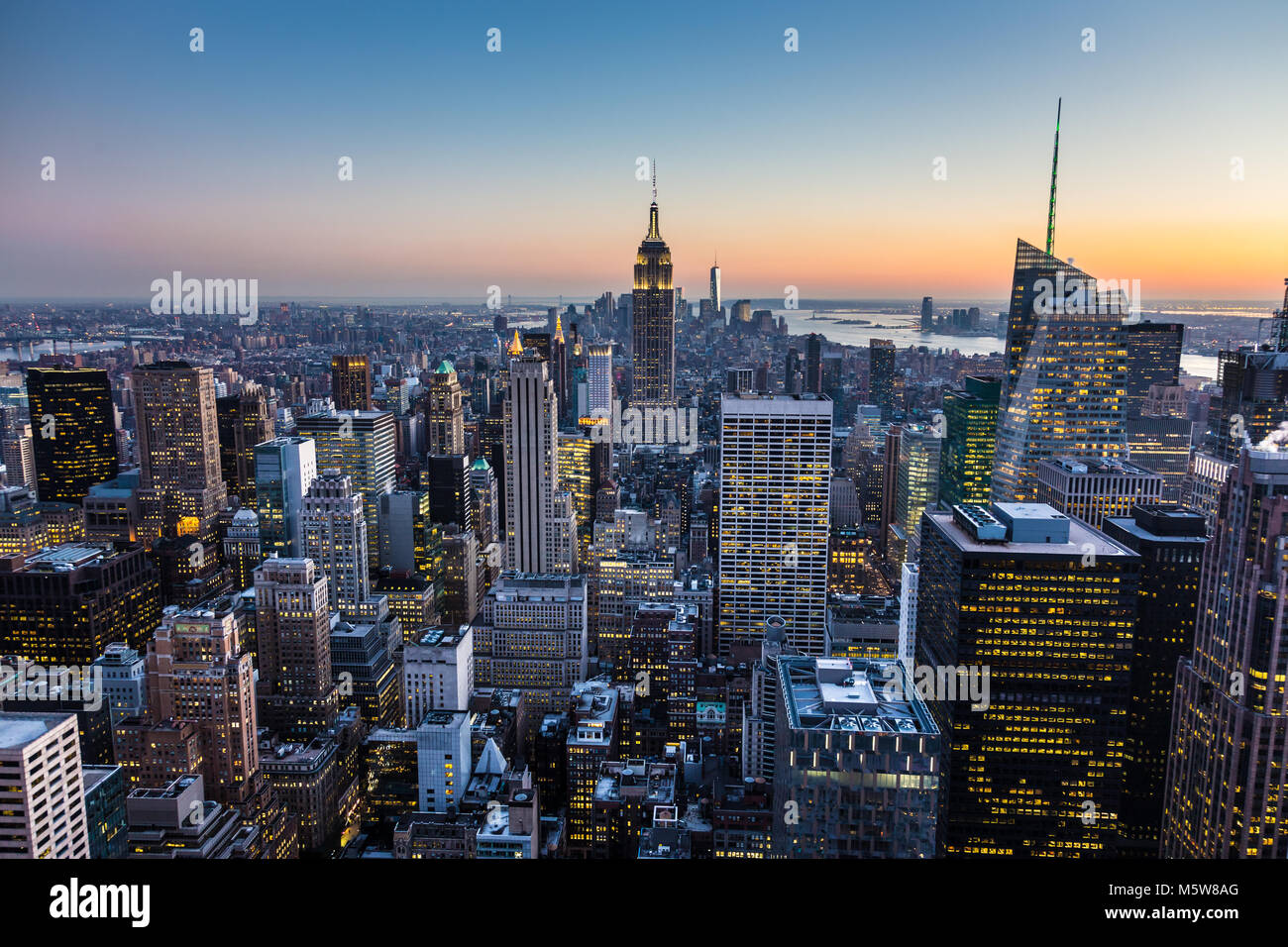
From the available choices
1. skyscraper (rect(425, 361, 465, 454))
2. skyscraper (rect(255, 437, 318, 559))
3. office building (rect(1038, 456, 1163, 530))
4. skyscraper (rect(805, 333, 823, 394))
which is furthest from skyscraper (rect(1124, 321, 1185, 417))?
skyscraper (rect(255, 437, 318, 559))

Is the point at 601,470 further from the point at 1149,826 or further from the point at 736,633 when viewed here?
the point at 1149,826

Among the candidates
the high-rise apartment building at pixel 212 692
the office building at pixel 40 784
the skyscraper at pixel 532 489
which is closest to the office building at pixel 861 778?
the office building at pixel 40 784

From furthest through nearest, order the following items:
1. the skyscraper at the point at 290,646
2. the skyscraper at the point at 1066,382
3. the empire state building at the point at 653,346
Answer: the empire state building at the point at 653,346 < the skyscraper at the point at 1066,382 < the skyscraper at the point at 290,646

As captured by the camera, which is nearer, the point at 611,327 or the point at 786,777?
the point at 786,777

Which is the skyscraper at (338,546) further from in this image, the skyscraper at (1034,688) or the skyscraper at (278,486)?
the skyscraper at (1034,688)
